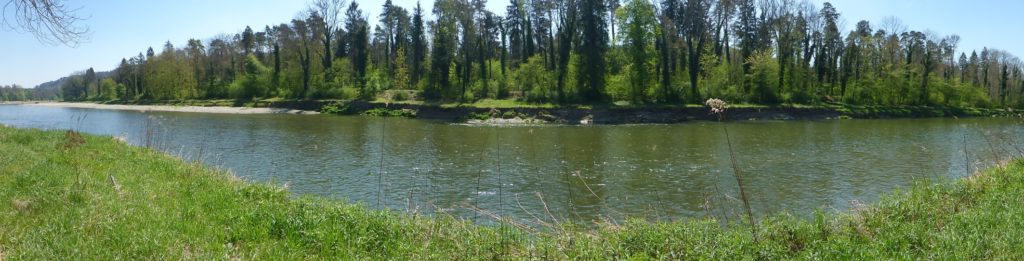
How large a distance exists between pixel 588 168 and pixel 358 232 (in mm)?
14878

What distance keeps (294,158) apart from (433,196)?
10696 millimetres

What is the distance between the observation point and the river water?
15.1 metres

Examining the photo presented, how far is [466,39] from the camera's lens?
6919 centimetres

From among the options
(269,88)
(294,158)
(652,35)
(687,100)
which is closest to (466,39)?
(652,35)

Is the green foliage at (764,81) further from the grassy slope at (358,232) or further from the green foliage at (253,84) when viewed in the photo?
the green foliage at (253,84)

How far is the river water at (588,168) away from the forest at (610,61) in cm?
2354

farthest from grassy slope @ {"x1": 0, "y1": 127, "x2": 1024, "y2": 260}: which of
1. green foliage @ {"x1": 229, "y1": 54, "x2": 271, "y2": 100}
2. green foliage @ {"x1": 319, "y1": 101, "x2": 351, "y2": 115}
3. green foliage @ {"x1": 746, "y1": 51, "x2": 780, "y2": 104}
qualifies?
green foliage @ {"x1": 229, "y1": 54, "x2": 271, "y2": 100}

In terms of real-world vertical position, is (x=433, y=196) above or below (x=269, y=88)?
below

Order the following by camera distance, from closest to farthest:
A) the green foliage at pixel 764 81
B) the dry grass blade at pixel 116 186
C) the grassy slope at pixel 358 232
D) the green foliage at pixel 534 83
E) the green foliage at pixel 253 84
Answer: the grassy slope at pixel 358 232
the dry grass blade at pixel 116 186
the green foliage at pixel 534 83
the green foliage at pixel 764 81
the green foliage at pixel 253 84

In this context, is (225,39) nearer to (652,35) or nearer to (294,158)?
(652,35)

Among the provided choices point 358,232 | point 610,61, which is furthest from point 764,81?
point 358,232

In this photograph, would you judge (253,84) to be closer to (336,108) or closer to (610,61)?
(336,108)

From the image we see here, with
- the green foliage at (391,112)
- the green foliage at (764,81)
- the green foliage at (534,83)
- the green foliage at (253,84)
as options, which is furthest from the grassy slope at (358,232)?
the green foliage at (253,84)

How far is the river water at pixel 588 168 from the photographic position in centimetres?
1513
